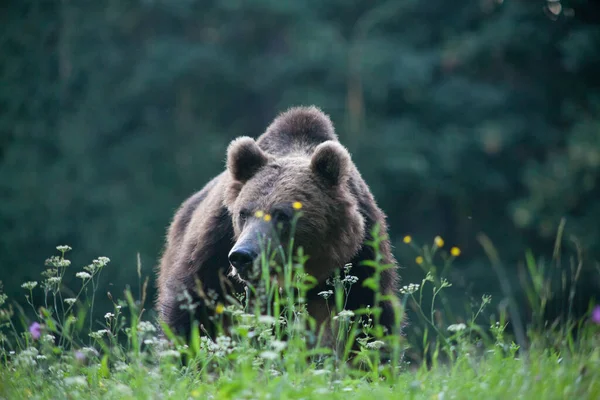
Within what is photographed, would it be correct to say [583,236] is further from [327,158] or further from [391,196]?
[327,158]

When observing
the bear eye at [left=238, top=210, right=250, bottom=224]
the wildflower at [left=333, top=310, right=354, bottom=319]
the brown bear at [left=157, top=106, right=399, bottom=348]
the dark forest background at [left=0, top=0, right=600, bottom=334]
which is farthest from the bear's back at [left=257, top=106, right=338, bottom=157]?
the dark forest background at [left=0, top=0, right=600, bottom=334]

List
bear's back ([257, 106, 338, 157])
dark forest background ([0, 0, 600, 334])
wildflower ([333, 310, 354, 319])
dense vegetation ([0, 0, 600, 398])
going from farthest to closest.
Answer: dark forest background ([0, 0, 600, 334]) → dense vegetation ([0, 0, 600, 398]) → bear's back ([257, 106, 338, 157]) → wildflower ([333, 310, 354, 319])

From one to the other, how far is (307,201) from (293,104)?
1492 centimetres

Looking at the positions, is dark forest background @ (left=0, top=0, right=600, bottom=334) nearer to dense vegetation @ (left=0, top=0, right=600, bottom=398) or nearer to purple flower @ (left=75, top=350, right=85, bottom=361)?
dense vegetation @ (left=0, top=0, right=600, bottom=398)

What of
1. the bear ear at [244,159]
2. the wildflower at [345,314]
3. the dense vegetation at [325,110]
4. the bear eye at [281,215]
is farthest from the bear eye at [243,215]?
the dense vegetation at [325,110]

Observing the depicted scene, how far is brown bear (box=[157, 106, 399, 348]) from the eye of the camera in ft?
17.0

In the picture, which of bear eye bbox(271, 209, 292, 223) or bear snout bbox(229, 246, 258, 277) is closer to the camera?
bear snout bbox(229, 246, 258, 277)

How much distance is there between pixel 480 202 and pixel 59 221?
432 inches

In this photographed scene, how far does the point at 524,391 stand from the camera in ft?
9.66

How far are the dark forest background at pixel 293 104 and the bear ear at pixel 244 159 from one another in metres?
13.2

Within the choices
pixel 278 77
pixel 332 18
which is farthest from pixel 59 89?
pixel 332 18

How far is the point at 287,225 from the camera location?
17.0 ft

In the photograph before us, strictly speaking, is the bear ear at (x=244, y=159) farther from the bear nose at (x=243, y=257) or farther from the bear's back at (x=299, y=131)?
the bear nose at (x=243, y=257)

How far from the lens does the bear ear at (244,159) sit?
5.46m
